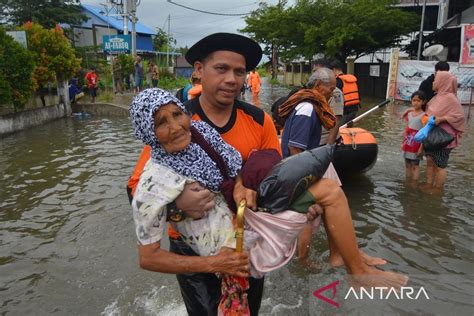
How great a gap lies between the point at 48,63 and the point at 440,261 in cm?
1391

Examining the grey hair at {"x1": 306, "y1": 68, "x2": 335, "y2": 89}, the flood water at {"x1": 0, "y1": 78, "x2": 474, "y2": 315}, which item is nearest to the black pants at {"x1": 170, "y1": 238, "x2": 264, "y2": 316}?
the flood water at {"x1": 0, "y1": 78, "x2": 474, "y2": 315}

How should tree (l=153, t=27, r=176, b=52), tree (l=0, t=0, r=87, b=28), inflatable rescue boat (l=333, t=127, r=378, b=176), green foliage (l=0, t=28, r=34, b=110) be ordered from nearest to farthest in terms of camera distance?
1. inflatable rescue boat (l=333, t=127, r=378, b=176)
2. green foliage (l=0, t=28, r=34, b=110)
3. tree (l=0, t=0, r=87, b=28)
4. tree (l=153, t=27, r=176, b=52)

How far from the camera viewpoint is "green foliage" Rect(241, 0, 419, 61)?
20500 mm

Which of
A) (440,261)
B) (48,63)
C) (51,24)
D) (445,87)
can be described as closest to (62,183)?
(440,261)

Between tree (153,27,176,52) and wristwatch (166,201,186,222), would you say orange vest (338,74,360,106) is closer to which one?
wristwatch (166,201,186,222)

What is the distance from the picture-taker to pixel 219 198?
5.99 ft

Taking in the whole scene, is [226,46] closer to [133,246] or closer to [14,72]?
[133,246]

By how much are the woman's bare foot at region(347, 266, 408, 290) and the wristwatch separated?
106 centimetres

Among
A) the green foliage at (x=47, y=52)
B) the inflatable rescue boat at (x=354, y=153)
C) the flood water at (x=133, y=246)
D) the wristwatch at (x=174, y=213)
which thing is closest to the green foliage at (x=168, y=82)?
the green foliage at (x=47, y=52)

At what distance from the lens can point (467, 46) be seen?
14.0m

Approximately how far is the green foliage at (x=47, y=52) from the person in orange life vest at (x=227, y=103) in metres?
12.9

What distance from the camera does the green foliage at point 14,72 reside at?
1066 centimetres

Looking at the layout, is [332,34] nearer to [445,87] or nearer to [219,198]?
[445,87]

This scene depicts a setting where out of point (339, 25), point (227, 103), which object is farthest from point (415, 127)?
point (339, 25)
